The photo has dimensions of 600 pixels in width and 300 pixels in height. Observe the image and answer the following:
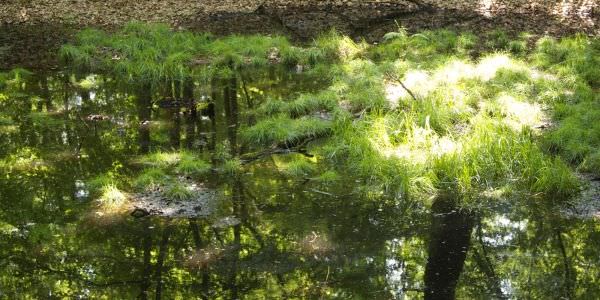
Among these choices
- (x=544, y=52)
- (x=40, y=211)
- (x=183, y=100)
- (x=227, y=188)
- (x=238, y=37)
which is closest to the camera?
(x=40, y=211)

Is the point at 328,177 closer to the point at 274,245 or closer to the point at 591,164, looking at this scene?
the point at 274,245

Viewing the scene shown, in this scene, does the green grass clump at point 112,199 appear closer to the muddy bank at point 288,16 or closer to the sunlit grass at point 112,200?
the sunlit grass at point 112,200

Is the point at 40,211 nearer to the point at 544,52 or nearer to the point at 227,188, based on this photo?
the point at 227,188

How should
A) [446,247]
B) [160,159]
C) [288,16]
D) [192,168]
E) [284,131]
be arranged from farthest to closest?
1. [288,16]
2. [284,131]
3. [160,159]
4. [192,168]
5. [446,247]

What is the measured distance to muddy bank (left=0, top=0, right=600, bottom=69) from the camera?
12.1 metres

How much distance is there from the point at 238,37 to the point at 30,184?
5712mm

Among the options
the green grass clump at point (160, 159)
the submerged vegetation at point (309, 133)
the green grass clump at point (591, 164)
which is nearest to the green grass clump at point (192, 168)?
the submerged vegetation at point (309, 133)

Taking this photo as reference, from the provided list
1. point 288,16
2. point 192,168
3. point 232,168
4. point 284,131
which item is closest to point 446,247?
point 232,168

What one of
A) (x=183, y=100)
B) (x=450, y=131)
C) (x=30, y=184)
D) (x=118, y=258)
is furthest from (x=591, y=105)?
(x=30, y=184)

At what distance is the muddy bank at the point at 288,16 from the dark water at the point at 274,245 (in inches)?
227

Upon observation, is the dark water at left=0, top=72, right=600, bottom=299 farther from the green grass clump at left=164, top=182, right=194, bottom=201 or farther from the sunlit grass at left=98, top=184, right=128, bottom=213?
the green grass clump at left=164, top=182, right=194, bottom=201

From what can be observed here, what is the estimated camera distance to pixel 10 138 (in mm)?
7660

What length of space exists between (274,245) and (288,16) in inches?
332

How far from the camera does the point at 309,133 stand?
7613mm
